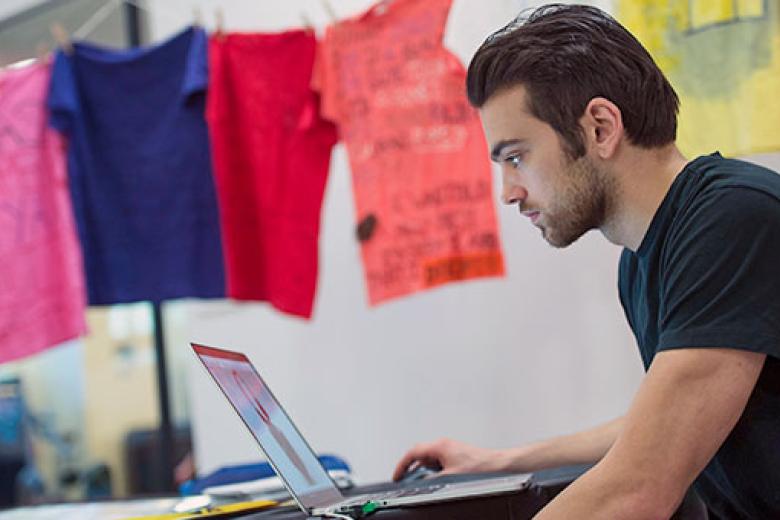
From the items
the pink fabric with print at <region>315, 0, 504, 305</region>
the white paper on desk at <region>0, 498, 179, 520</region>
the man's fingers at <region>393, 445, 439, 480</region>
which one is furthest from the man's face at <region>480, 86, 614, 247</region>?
the pink fabric with print at <region>315, 0, 504, 305</region>

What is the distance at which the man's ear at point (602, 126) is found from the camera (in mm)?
1108

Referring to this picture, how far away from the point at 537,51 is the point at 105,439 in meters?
3.59

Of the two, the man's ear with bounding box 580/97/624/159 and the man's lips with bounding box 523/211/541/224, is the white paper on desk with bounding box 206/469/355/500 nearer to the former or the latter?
the man's lips with bounding box 523/211/541/224

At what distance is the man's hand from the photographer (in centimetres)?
146

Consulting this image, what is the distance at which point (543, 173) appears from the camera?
44.8 inches

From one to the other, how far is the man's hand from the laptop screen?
7.4 inches

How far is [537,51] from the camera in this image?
1.12 metres

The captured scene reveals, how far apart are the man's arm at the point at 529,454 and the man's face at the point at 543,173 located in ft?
1.23

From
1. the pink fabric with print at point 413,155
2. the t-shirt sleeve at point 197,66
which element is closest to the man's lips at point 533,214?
the pink fabric with print at point 413,155

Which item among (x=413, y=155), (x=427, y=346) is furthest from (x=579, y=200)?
(x=427, y=346)

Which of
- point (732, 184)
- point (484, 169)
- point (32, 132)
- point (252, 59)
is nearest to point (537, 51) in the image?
point (732, 184)

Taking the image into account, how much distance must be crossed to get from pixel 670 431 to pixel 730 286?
0.15 metres

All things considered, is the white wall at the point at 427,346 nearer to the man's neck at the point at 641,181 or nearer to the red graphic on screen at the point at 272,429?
the man's neck at the point at 641,181

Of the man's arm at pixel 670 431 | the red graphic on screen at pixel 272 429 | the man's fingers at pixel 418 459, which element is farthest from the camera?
the man's fingers at pixel 418 459
